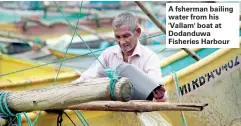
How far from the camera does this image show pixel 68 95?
2.69m

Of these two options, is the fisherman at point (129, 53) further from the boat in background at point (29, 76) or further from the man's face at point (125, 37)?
the boat in background at point (29, 76)

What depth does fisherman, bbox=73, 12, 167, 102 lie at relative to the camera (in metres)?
3.52

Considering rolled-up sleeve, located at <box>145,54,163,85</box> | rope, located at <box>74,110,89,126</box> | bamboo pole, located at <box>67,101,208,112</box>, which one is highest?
rolled-up sleeve, located at <box>145,54,163,85</box>

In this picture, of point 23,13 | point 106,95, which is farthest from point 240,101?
point 23,13

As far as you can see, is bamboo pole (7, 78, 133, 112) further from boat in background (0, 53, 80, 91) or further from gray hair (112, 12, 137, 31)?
boat in background (0, 53, 80, 91)

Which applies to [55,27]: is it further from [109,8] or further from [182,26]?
[182,26]

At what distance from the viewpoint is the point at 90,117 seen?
3.94 meters

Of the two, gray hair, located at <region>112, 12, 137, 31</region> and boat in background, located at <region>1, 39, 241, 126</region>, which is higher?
gray hair, located at <region>112, 12, 137, 31</region>

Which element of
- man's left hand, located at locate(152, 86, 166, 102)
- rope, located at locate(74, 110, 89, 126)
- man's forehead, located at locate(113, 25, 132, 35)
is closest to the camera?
man's left hand, located at locate(152, 86, 166, 102)

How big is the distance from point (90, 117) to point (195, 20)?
51.0 inches
